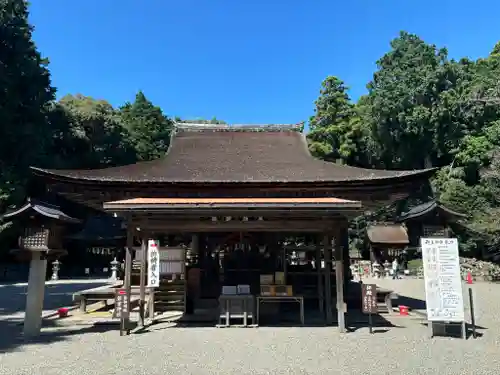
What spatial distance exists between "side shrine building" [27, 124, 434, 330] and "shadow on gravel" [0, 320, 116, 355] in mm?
1361

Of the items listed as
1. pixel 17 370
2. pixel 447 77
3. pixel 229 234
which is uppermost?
pixel 447 77

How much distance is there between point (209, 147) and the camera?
1351 centimetres

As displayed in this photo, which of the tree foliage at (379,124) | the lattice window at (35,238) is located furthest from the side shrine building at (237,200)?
the tree foliage at (379,124)

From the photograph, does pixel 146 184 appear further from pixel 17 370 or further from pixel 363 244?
pixel 363 244

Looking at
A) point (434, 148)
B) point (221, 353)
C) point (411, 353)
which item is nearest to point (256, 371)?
point (221, 353)

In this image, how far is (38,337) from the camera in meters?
8.07

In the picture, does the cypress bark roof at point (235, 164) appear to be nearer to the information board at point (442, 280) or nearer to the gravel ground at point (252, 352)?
the information board at point (442, 280)

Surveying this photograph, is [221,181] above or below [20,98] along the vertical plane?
below

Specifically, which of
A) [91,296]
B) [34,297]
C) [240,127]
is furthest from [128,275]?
[240,127]

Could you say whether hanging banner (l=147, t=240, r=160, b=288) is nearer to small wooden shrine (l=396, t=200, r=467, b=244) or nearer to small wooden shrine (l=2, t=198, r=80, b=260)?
small wooden shrine (l=2, t=198, r=80, b=260)

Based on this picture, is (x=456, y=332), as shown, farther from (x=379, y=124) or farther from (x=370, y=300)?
(x=379, y=124)

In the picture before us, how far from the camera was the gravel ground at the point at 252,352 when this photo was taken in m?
5.75

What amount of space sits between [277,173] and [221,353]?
17.8ft

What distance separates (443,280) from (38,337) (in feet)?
27.6
